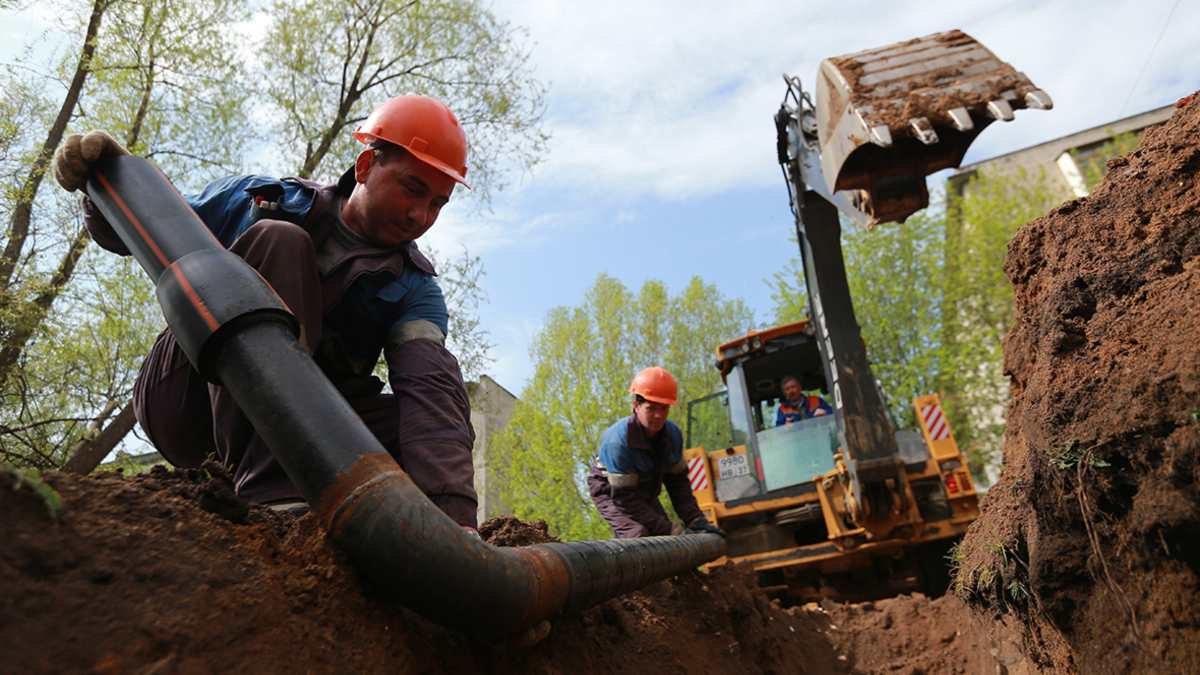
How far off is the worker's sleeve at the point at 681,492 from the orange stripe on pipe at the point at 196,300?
4568mm

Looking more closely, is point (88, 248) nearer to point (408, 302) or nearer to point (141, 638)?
point (408, 302)

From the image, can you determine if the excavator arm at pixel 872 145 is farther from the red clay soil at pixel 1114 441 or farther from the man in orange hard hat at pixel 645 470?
the man in orange hard hat at pixel 645 470

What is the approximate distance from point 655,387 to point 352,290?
3.47 m

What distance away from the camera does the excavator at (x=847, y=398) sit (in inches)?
133

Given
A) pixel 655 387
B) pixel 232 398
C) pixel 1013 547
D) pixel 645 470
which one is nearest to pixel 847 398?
pixel 655 387

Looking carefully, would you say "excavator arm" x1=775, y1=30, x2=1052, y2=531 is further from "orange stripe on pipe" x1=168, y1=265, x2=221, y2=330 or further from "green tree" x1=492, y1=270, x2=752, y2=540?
"green tree" x1=492, y1=270, x2=752, y2=540

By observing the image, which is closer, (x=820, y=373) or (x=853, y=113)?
(x=853, y=113)

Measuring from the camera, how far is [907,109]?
329 centimetres

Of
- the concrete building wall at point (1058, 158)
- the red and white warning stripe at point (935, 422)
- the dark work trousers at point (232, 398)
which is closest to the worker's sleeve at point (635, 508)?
the red and white warning stripe at point (935, 422)

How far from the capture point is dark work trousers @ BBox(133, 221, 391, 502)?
2.10 m

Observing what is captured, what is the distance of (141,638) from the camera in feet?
3.30

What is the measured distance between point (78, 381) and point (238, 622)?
892cm

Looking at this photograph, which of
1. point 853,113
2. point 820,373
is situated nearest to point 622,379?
point 820,373

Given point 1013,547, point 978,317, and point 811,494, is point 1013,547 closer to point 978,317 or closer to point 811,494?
point 811,494
